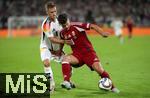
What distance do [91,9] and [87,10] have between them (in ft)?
1.61

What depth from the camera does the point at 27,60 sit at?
65.1ft

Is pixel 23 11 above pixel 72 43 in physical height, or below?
above

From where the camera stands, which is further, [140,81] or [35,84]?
[140,81]

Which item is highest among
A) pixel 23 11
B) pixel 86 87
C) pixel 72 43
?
pixel 23 11

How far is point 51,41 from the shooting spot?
11.1m

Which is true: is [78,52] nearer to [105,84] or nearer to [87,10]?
[105,84]

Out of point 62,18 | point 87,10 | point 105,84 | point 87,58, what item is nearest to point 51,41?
point 62,18

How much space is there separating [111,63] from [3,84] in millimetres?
7440

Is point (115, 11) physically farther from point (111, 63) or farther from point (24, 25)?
point (111, 63)

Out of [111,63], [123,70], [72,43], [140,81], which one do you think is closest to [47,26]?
[72,43]

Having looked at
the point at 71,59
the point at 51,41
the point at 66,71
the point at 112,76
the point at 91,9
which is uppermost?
the point at 91,9

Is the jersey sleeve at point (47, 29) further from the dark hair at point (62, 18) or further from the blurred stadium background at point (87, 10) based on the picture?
the blurred stadium background at point (87, 10)

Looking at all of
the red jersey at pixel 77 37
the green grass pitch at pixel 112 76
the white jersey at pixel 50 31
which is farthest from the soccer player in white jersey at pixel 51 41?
the green grass pitch at pixel 112 76

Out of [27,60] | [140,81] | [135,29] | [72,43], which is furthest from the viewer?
[135,29]
